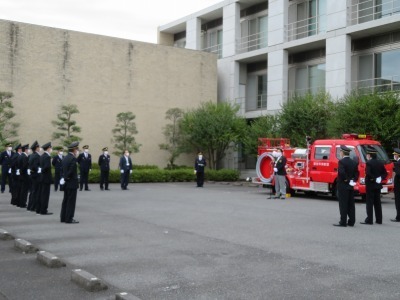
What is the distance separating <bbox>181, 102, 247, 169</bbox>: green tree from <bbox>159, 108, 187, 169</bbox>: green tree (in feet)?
2.40

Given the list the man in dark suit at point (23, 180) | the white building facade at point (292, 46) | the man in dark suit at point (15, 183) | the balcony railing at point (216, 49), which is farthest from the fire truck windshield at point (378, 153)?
the balcony railing at point (216, 49)

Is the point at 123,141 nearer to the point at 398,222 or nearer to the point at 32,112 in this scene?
the point at 32,112

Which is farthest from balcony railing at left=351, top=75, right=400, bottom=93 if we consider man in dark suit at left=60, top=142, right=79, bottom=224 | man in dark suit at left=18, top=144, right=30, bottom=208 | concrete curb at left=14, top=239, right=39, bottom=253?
concrete curb at left=14, top=239, right=39, bottom=253

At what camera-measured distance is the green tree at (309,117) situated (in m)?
25.2

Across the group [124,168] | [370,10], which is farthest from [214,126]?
[370,10]

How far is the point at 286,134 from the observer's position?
2641cm

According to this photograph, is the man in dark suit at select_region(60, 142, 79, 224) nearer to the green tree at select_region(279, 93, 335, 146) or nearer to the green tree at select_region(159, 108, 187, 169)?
the green tree at select_region(279, 93, 335, 146)

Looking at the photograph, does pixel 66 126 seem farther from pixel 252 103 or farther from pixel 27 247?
pixel 27 247

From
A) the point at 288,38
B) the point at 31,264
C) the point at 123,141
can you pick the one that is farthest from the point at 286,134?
the point at 31,264

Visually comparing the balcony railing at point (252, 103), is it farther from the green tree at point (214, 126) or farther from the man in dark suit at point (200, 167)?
the man in dark suit at point (200, 167)

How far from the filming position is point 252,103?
36438 mm

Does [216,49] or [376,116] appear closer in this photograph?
[376,116]

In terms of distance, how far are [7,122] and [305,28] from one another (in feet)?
63.1

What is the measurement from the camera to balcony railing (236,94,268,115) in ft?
116
